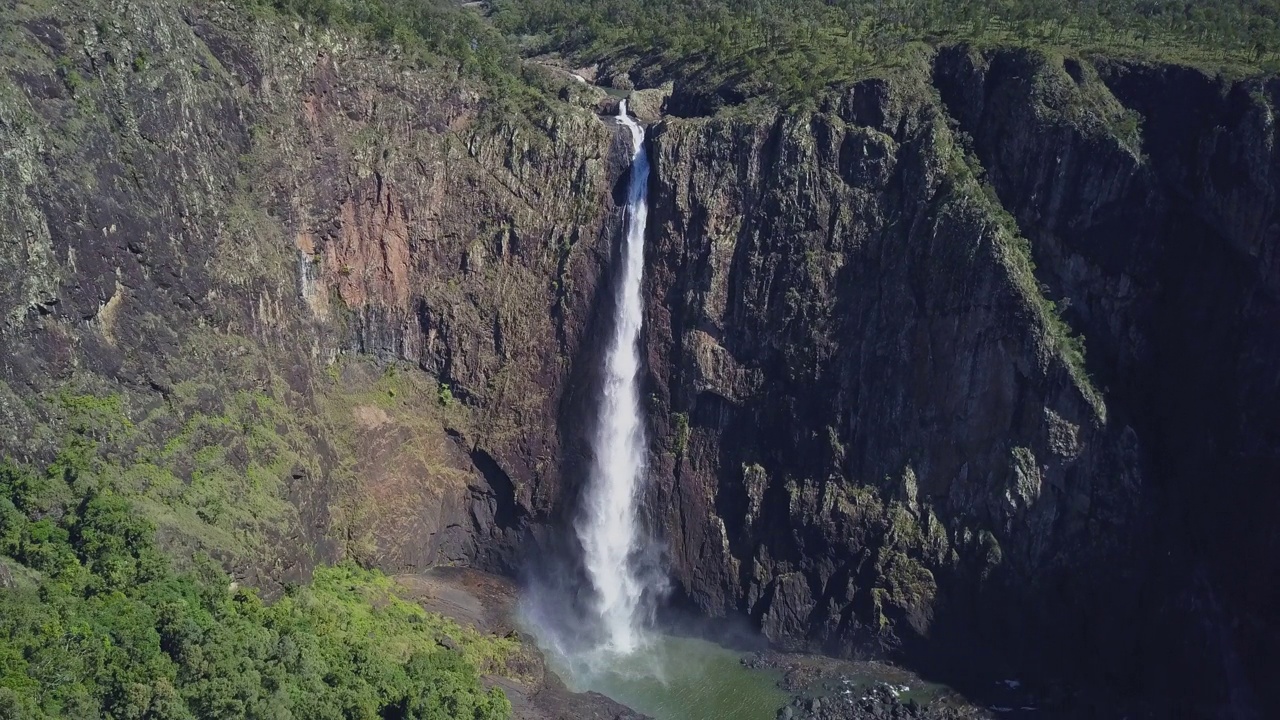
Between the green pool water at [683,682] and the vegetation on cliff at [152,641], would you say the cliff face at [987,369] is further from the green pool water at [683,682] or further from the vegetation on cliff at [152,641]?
the vegetation on cliff at [152,641]

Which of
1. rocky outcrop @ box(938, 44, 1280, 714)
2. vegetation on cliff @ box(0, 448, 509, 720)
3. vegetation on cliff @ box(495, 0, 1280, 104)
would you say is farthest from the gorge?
vegetation on cliff @ box(495, 0, 1280, 104)

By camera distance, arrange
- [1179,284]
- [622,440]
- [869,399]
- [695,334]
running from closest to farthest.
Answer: [1179,284] < [869,399] < [695,334] < [622,440]

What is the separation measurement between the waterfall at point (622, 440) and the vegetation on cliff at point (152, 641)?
1193 cm

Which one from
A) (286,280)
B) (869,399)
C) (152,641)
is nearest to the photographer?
(152,641)

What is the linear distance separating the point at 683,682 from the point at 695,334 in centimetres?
1488

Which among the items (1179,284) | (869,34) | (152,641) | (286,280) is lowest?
(152,641)

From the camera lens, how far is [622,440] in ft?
178

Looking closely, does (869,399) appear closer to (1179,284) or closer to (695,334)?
(695,334)

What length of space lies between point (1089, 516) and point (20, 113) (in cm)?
4073

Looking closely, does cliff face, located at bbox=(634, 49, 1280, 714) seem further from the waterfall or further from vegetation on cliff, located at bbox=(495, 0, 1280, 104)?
vegetation on cliff, located at bbox=(495, 0, 1280, 104)

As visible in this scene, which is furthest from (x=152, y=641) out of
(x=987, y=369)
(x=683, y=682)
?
(x=987, y=369)

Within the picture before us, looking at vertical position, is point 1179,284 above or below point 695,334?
above

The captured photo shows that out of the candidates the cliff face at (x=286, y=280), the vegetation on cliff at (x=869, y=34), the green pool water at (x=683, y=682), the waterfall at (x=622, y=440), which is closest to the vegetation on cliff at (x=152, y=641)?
the cliff face at (x=286, y=280)

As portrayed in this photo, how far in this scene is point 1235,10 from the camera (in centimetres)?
5500
